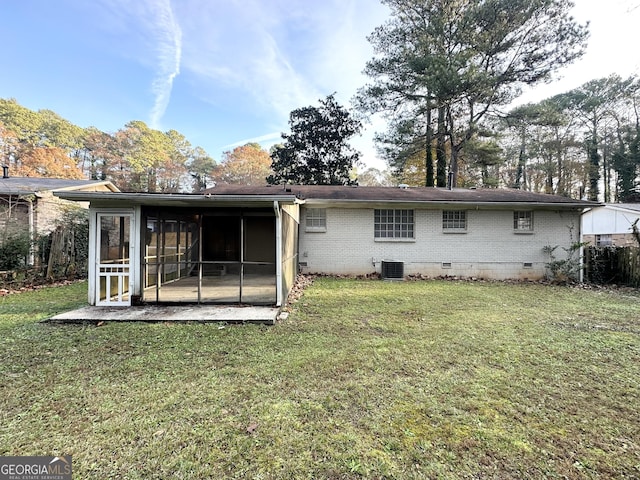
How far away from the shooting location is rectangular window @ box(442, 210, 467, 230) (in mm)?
10539

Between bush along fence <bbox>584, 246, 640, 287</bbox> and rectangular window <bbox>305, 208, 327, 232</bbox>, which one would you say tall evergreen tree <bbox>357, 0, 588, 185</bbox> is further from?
rectangular window <bbox>305, 208, 327, 232</bbox>

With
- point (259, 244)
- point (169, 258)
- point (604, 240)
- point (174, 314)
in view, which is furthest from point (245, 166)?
point (604, 240)

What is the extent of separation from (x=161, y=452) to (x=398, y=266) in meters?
8.89

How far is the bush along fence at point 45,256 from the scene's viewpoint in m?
8.31

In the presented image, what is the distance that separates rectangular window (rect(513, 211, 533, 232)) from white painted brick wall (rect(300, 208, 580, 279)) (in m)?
0.18

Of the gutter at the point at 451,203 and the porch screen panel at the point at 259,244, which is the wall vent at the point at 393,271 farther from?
the porch screen panel at the point at 259,244

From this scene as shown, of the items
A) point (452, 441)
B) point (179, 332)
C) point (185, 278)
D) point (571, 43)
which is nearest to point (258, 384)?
point (452, 441)

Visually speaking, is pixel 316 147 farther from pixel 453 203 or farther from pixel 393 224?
pixel 453 203

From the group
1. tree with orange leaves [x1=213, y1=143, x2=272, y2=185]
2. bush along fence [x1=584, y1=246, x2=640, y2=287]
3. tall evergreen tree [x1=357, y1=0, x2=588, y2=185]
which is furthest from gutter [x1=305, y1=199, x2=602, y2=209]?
tree with orange leaves [x1=213, y1=143, x2=272, y2=185]

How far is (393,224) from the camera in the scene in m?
10.6

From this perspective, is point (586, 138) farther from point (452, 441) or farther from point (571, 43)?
point (452, 441)

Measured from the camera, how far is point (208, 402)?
8.77 ft

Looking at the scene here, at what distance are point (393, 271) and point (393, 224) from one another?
176 cm

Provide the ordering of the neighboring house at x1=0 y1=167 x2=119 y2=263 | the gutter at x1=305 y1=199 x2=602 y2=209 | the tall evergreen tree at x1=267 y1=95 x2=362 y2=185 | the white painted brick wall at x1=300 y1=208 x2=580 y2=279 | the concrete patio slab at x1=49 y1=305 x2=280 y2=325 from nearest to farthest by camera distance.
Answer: the concrete patio slab at x1=49 y1=305 x2=280 y2=325, the gutter at x1=305 y1=199 x2=602 y2=209, the neighboring house at x1=0 y1=167 x2=119 y2=263, the white painted brick wall at x1=300 y1=208 x2=580 y2=279, the tall evergreen tree at x1=267 y1=95 x2=362 y2=185
